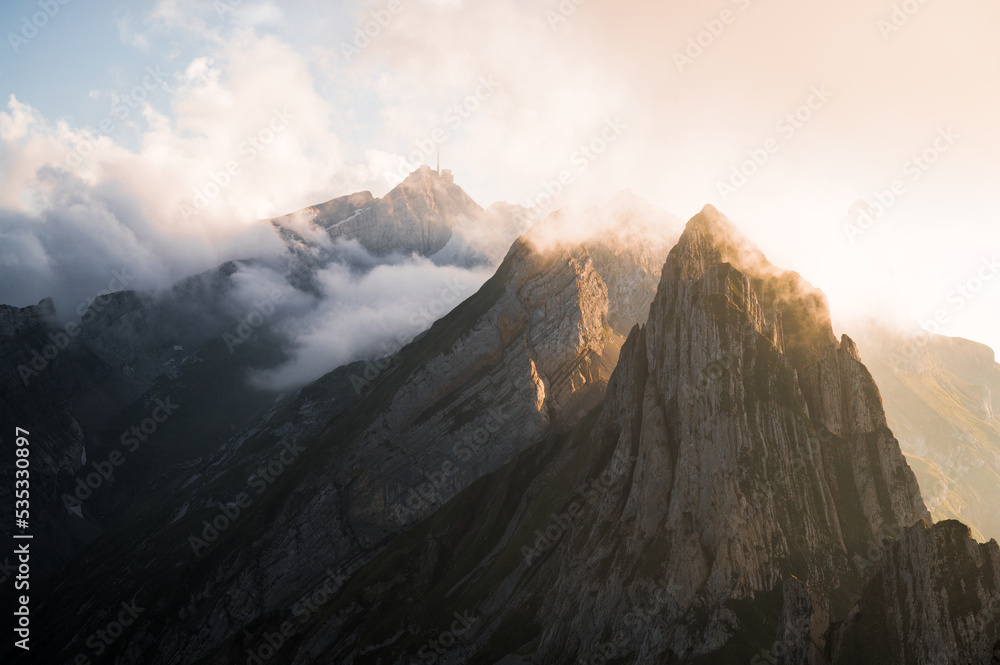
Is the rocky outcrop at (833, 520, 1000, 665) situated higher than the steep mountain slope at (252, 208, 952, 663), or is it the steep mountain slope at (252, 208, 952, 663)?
the steep mountain slope at (252, 208, 952, 663)

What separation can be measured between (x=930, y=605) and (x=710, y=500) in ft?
105

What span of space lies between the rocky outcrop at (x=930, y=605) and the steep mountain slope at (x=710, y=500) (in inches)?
216

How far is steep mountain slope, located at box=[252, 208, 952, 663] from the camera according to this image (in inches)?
3329

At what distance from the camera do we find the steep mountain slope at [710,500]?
84562mm

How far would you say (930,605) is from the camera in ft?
199

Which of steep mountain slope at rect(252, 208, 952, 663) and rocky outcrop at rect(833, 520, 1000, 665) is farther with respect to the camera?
steep mountain slope at rect(252, 208, 952, 663)

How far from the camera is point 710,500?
91.0 m

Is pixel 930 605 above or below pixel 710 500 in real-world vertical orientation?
below

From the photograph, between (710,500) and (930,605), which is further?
(710,500)

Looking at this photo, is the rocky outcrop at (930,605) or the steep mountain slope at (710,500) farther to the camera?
the steep mountain slope at (710,500)

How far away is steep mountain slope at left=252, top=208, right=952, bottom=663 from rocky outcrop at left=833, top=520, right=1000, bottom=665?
5479 mm

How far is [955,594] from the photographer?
59.9 metres

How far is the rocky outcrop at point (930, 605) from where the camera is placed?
57.7 meters

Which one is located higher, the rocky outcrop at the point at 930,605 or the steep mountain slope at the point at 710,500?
the steep mountain slope at the point at 710,500
